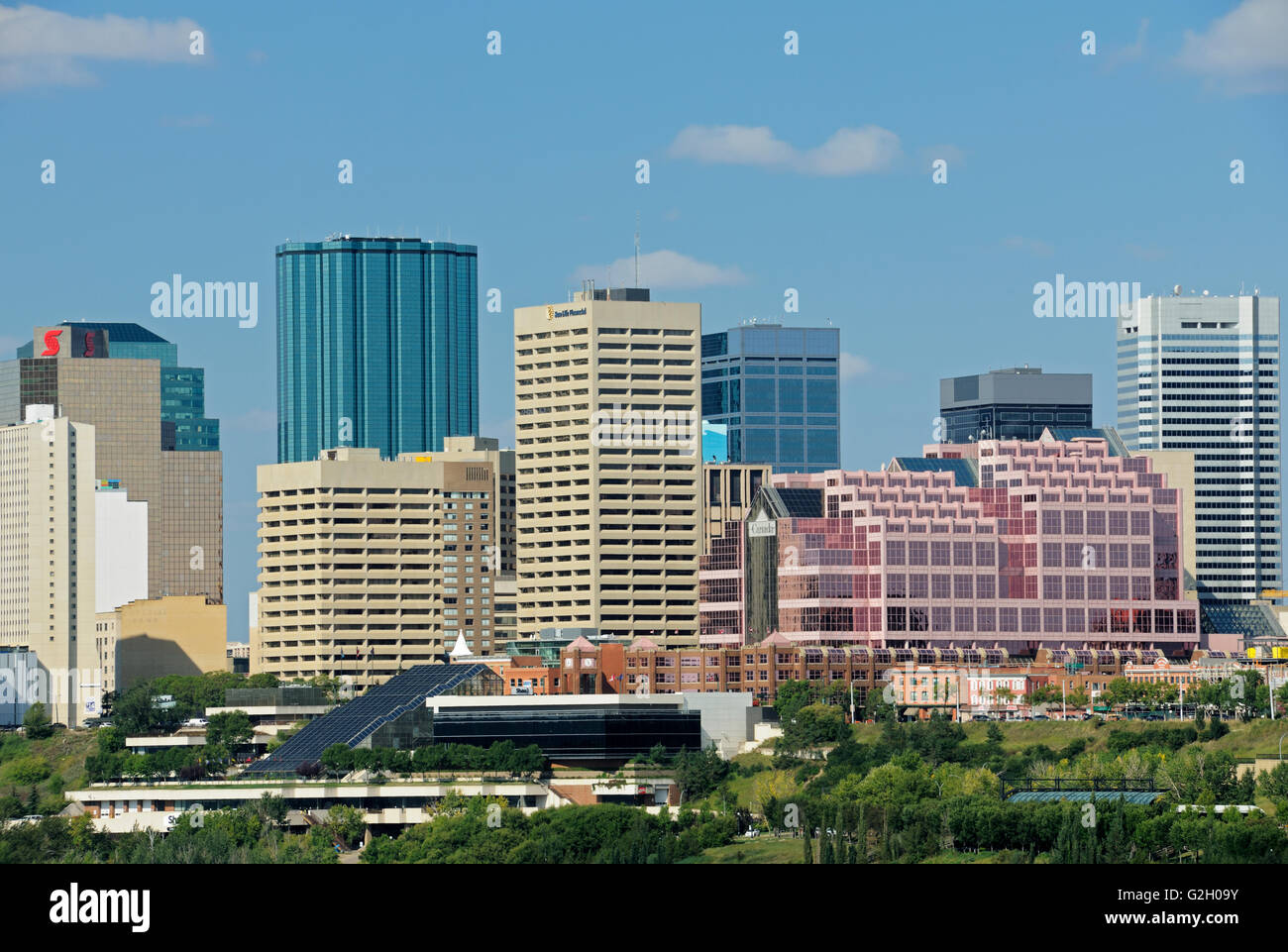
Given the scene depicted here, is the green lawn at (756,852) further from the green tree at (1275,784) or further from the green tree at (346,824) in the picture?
the green tree at (346,824)

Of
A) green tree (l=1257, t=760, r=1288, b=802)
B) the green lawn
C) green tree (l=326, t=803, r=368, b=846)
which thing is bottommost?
green tree (l=326, t=803, r=368, b=846)

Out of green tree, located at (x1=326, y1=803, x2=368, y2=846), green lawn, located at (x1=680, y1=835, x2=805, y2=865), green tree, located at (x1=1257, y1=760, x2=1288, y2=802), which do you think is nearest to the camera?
green tree, located at (x1=1257, y1=760, x2=1288, y2=802)

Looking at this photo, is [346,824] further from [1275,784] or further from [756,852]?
[1275,784]

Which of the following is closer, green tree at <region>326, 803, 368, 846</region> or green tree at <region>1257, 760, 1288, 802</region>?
green tree at <region>1257, 760, 1288, 802</region>

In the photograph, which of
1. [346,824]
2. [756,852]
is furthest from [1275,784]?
[346,824]

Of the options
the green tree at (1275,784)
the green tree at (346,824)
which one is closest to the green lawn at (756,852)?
the green tree at (1275,784)

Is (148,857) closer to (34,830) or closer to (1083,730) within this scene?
(34,830)

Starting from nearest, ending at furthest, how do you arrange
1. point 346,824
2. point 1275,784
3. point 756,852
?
1. point 1275,784
2. point 756,852
3. point 346,824

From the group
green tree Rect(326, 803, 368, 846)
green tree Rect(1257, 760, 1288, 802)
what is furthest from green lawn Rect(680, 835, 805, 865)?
green tree Rect(326, 803, 368, 846)

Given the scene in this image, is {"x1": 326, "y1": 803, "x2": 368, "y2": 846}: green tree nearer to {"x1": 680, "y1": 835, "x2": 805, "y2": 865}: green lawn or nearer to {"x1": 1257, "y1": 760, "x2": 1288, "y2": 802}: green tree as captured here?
{"x1": 680, "y1": 835, "x2": 805, "y2": 865}: green lawn
